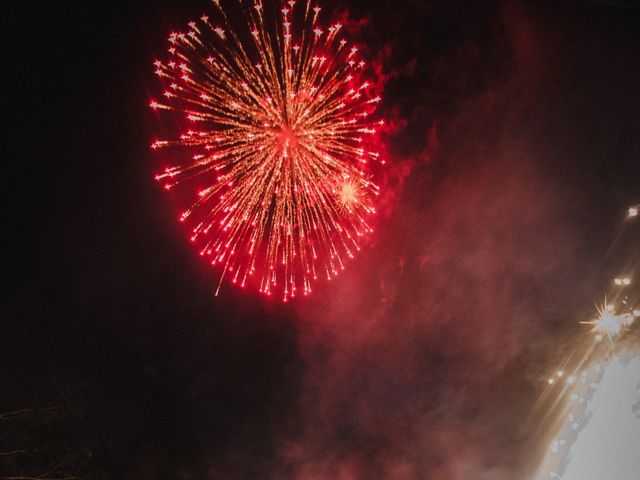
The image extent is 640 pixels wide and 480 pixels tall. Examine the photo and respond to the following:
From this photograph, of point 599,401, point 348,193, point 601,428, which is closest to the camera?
point 348,193

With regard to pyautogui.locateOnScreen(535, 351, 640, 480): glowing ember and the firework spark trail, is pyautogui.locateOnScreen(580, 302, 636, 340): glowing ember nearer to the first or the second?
the firework spark trail

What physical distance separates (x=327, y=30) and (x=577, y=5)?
391cm

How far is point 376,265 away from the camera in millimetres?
7039

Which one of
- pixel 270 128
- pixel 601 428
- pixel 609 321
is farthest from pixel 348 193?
pixel 601 428

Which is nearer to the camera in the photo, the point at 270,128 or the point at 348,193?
the point at 270,128

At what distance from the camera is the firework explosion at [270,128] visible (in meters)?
5.16

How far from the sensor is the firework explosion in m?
5.16

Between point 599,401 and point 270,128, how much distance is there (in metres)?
10.5

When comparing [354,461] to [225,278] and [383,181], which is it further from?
[383,181]

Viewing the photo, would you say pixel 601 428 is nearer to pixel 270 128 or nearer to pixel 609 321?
pixel 609 321

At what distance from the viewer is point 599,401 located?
31.0 feet

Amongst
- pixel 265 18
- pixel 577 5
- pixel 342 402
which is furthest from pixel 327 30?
pixel 342 402

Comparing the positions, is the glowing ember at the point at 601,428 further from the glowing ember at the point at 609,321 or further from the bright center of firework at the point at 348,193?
the bright center of firework at the point at 348,193

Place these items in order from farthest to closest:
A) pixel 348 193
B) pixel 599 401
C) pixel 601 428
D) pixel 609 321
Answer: pixel 599 401 < pixel 601 428 < pixel 609 321 < pixel 348 193
